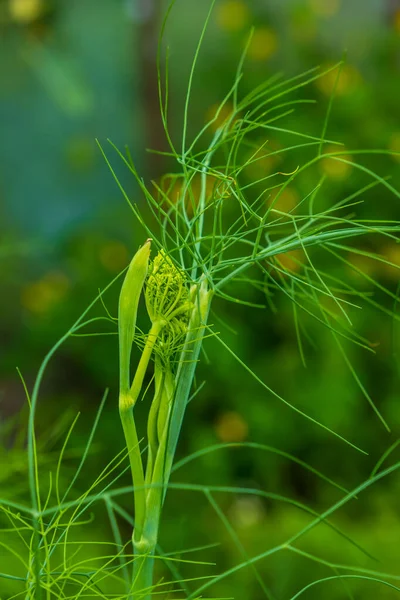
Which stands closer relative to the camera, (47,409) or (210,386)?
(210,386)

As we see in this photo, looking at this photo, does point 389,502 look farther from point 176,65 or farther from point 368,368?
point 176,65

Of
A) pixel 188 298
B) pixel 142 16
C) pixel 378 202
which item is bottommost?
pixel 378 202

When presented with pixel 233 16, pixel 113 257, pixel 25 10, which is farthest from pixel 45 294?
pixel 233 16

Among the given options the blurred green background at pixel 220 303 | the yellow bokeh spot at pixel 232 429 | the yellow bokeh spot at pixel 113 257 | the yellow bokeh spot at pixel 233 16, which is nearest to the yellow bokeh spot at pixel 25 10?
the blurred green background at pixel 220 303

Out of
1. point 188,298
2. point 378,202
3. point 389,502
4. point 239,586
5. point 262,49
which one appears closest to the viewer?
point 188,298

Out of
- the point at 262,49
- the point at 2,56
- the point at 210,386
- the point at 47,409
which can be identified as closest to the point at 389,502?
the point at 210,386

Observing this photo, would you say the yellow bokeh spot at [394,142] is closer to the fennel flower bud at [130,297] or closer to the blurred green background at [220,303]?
the blurred green background at [220,303]
